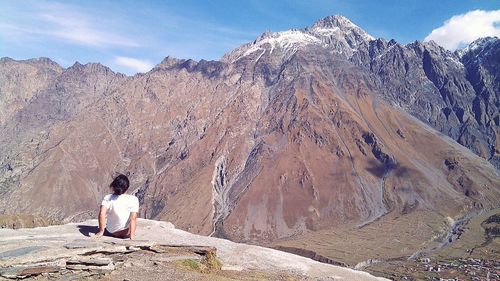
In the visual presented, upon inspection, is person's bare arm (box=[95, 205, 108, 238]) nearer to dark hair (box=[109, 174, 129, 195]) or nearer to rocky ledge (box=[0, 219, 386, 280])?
rocky ledge (box=[0, 219, 386, 280])

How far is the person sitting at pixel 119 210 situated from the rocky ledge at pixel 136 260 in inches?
18.2

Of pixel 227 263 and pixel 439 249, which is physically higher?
pixel 227 263

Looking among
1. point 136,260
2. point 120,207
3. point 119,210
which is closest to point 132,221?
point 119,210

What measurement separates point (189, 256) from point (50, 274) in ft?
17.6

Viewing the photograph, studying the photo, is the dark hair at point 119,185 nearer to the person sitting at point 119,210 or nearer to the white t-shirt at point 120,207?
the person sitting at point 119,210

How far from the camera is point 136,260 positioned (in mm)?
17266

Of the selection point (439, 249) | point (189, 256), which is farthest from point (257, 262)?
point (439, 249)

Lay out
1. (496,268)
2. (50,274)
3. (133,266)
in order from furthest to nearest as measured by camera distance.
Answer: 1. (496,268)
2. (133,266)
3. (50,274)

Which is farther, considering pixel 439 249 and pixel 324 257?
pixel 439 249

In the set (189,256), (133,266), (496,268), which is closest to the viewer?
(133,266)

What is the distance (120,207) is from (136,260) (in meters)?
2.05

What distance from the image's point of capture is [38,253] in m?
16.7

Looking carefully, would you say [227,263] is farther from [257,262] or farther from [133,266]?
[133,266]

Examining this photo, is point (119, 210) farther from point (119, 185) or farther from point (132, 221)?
point (119, 185)
